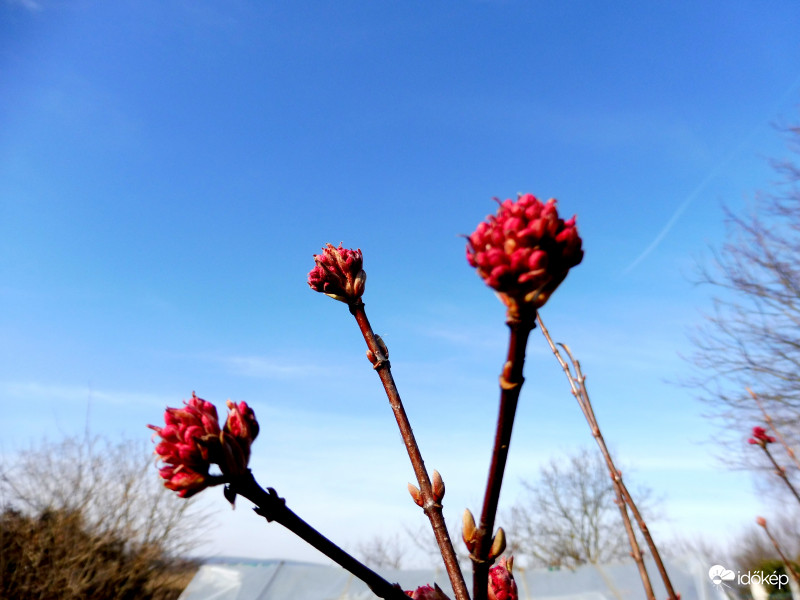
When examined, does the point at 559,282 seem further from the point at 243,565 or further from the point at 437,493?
the point at 243,565

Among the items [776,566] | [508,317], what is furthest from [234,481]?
[776,566]

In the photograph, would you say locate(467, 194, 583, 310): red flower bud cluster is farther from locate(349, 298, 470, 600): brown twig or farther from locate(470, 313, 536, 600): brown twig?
locate(349, 298, 470, 600): brown twig

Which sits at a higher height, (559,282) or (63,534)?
(63,534)

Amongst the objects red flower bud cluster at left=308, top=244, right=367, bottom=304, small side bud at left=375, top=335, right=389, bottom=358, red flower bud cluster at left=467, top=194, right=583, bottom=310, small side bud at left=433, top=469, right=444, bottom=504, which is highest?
red flower bud cluster at left=308, top=244, right=367, bottom=304

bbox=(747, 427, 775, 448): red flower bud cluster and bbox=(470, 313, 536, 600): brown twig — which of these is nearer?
bbox=(470, 313, 536, 600): brown twig

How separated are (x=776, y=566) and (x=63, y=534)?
75.4 ft

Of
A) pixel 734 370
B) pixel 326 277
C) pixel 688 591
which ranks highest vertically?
pixel 734 370

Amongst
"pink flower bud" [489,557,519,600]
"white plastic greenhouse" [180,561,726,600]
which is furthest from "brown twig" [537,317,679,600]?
"white plastic greenhouse" [180,561,726,600]

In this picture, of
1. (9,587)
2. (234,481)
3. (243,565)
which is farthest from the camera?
(243,565)

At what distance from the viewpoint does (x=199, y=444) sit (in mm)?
707

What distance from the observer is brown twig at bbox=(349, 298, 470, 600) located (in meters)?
0.75

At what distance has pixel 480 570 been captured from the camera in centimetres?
61

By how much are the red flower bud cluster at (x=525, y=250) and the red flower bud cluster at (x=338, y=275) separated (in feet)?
1.83

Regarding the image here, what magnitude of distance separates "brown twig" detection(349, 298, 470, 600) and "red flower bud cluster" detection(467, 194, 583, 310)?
422 millimetres
